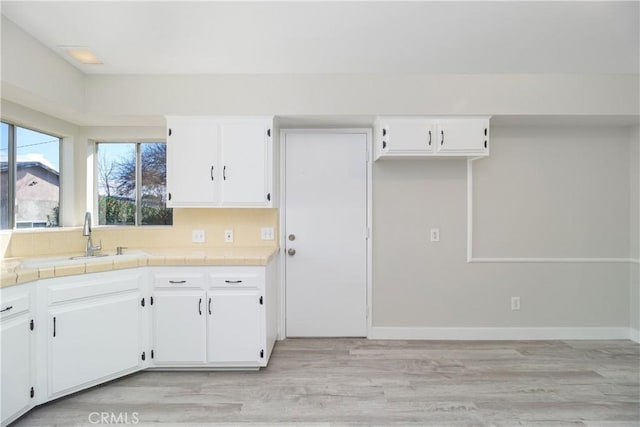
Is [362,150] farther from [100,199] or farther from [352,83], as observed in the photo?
[100,199]

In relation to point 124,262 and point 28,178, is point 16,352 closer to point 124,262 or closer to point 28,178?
point 124,262

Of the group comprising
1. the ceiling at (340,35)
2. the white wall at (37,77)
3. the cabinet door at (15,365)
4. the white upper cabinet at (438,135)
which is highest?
the ceiling at (340,35)

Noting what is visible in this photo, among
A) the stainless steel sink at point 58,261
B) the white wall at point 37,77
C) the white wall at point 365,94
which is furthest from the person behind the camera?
the white wall at point 365,94

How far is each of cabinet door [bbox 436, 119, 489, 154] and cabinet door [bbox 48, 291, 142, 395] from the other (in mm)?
2674

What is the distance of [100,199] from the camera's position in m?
3.21

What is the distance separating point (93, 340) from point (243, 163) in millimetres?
A: 1628

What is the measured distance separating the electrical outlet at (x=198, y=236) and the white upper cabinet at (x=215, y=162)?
0.43 metres

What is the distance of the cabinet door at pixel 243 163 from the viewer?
283 cm

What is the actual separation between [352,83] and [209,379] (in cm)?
254

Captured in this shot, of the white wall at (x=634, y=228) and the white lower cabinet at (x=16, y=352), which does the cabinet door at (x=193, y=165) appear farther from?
the white wall at (x=634, y=228)

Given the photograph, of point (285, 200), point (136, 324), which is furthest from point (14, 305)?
point (285, 200)

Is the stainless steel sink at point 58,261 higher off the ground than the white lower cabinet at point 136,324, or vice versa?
the stainless steel sink at point 58,261

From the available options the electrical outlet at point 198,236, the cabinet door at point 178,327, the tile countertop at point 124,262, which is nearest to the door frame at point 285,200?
the tile countertop at point 124,262

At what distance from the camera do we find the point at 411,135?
286cm
